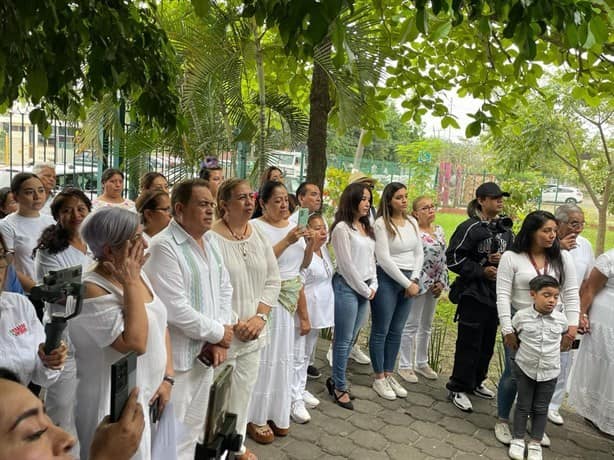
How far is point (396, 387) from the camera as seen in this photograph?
497cm

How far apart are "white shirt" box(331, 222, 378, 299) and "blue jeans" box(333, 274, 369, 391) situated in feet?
0.28

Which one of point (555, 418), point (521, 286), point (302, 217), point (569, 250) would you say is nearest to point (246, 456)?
point (302, 217)

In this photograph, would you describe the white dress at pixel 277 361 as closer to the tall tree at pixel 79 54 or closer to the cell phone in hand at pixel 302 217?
the cell phone in hand at pixel 302 217

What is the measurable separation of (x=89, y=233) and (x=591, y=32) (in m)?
2.09

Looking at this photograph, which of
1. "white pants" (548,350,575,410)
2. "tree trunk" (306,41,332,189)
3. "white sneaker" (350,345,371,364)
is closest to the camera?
"white pants" (548,350,575,410)

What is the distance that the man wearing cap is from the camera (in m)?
4.66

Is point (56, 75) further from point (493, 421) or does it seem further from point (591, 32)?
point (493, 421)

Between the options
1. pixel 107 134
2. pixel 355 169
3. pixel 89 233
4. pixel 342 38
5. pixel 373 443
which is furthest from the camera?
pixel 355 169

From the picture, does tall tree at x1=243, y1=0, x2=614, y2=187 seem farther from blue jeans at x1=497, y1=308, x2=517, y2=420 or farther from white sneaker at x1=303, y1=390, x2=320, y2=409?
white sneaker at x1=303, y1=390, x2=320, y2=409

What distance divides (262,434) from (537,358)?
2.07 meters

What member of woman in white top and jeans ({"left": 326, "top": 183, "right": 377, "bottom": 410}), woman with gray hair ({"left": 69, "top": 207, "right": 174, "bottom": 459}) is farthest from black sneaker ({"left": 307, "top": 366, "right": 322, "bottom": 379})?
woman with gray hair ({"left": 69, "top": 207, "right": 174, "bottom": 459})

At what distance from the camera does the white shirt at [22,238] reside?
4.16 m

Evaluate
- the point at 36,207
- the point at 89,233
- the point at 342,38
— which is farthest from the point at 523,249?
the point at 36,207

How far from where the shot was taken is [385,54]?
552 centimetres
